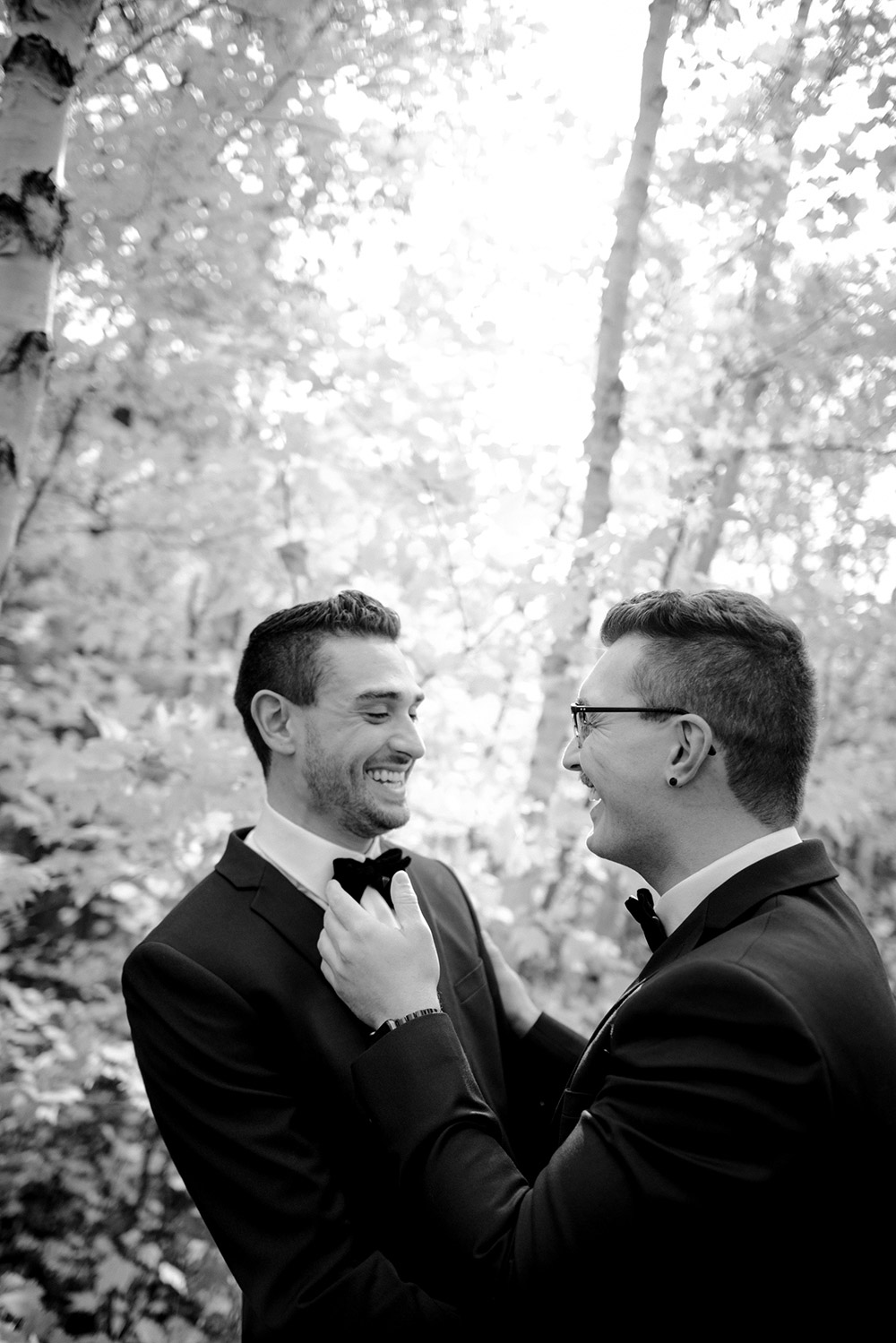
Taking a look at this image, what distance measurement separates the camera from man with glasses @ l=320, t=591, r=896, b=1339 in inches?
56.6

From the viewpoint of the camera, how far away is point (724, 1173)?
141cm

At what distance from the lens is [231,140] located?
180 inches

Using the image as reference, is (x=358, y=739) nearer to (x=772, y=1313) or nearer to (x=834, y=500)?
(x=772, y=1313)

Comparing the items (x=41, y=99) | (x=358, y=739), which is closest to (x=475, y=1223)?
(x=358, y=739)

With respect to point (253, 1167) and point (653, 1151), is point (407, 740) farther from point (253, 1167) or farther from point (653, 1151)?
point (653, 1151)

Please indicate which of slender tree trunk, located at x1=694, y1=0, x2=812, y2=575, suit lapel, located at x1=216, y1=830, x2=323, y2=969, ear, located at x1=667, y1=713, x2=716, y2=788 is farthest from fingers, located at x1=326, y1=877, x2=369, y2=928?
slender tree trunk, located at x1=694, y1=0, x2=812, y2=575

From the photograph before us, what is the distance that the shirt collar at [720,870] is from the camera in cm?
185

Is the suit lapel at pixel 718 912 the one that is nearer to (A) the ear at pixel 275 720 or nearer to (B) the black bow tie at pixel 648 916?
(B) the black bow tie at pixel 648 916

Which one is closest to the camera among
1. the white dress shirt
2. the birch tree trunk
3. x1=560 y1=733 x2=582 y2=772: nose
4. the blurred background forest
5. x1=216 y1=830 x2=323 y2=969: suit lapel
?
x1=560 y1=733 x2=582 y2=772: nose

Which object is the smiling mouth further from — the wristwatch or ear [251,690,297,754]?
the wristwatch

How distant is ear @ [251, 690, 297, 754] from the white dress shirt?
23 centimetres

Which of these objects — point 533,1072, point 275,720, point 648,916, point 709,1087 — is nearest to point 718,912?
point 648,916

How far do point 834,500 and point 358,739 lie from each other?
4.52 metres

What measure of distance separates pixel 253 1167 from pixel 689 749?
1.25 m
